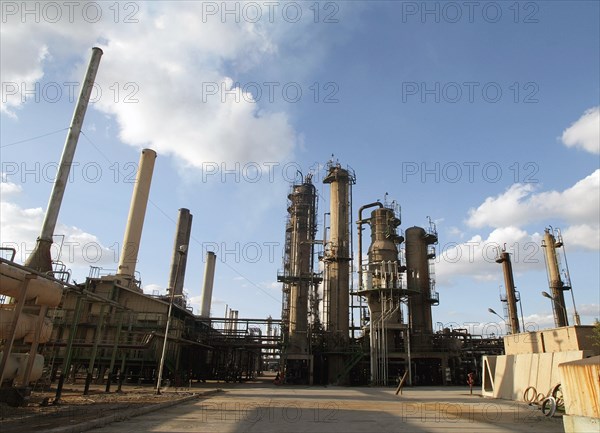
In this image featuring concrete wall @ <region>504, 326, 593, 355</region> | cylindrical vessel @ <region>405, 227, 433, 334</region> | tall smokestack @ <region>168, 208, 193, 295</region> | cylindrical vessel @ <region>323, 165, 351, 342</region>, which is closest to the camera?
concrete wall @ <region>504, 326, 593, 355</region>

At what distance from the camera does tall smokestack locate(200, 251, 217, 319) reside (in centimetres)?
5616

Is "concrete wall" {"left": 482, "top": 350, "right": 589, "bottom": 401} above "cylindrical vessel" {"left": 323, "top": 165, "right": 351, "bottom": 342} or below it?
below

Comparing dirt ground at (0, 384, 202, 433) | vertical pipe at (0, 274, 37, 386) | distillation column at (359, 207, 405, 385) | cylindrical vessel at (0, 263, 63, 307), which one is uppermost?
distillation column at (359, 207, 405, 385)

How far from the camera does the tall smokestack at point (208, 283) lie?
5616 centimetres

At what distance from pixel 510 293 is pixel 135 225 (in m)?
41.6

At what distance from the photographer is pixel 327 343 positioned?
38688 mm

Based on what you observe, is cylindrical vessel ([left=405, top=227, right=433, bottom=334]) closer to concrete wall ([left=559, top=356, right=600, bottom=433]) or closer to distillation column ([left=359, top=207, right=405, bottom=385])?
distillation column ([left=359, top=207, right=405, bottom=385])

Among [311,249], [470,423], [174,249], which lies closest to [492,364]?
[470,423]

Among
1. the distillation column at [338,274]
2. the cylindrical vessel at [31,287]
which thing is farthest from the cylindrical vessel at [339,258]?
the cylindrical vessel at [31,287]

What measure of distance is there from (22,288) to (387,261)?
3230 centimetres

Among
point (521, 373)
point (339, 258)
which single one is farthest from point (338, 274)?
point (521, 373)

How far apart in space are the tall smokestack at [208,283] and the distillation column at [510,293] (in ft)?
122

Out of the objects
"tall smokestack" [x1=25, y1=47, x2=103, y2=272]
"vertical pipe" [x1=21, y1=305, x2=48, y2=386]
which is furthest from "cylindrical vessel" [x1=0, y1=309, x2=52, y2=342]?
"tall smokestack" [x1=25, y1=47, x2=103, y2=272]

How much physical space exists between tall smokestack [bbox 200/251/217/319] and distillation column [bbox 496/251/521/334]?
37297 mm
